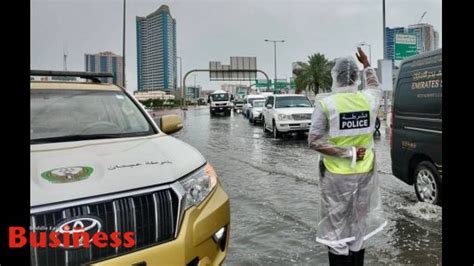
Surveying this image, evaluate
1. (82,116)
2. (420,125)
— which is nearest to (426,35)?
(420,125)

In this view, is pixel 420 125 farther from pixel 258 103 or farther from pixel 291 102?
pixel 258 103

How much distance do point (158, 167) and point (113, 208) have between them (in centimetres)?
48

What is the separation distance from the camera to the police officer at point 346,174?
3473 mm

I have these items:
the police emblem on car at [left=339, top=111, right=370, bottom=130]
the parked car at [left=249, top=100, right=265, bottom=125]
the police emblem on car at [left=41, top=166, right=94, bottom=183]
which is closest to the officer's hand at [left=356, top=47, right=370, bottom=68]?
the police emblem on car at [left=339, top=111, right=370, bottom=130]

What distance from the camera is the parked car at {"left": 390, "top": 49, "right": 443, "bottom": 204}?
18.1 feet

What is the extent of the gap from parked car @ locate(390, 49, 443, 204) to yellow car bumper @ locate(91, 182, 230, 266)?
3.52 metres

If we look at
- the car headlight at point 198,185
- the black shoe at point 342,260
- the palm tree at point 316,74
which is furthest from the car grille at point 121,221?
the palm tree at point 316,74

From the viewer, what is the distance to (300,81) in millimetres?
52344

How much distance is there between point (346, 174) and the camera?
3465 mm

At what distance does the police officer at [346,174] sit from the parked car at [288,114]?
456 inches

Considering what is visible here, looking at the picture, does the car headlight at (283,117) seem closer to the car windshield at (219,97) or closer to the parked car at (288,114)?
the parked car at (288,114)

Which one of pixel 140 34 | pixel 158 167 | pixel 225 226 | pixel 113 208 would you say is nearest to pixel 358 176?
pixel 225 226

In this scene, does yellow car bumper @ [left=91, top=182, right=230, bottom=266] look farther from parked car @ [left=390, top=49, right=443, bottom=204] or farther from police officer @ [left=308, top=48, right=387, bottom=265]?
parked car @ [left=390, top=49, right=443, bottom=204]

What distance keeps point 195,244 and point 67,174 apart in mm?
913
